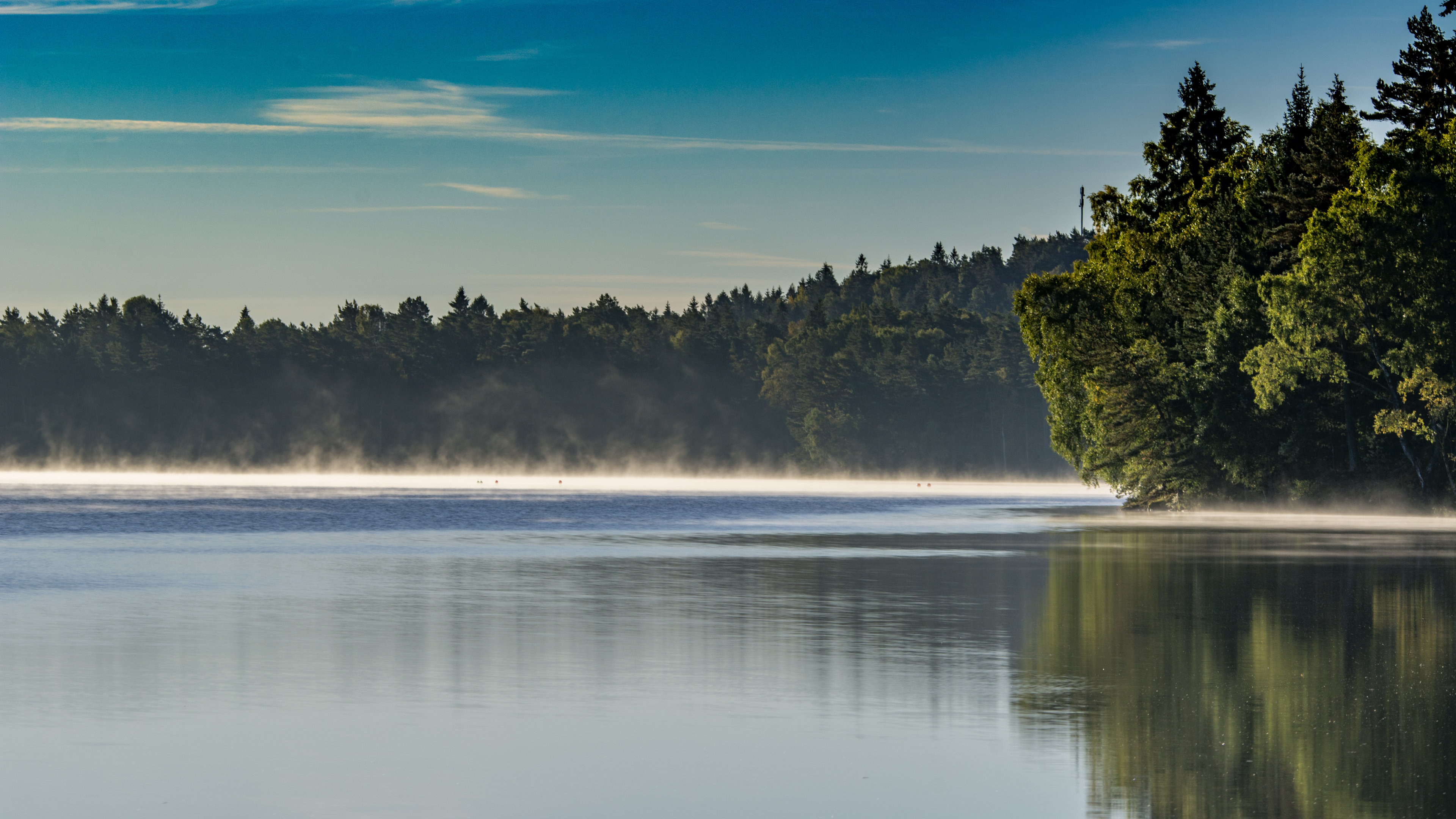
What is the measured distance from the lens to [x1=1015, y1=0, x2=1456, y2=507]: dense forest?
55.4 meters

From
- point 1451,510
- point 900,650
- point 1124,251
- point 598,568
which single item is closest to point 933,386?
point 1124,251

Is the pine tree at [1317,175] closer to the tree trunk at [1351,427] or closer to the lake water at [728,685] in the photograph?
the tree trunk at [1351,427]

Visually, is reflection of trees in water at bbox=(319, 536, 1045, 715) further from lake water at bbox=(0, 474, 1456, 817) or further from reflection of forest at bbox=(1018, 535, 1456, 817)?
reflection of forest at bbox=(1018, 535, 1456, 817)

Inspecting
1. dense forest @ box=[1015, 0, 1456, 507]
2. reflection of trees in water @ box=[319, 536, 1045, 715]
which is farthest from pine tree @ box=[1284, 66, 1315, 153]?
reflection of trees in water @ box=[319, 536, 1045, 715]

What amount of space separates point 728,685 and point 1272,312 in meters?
47.2

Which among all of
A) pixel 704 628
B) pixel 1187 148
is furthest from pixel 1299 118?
pixel 704 628

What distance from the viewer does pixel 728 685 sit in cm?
1476

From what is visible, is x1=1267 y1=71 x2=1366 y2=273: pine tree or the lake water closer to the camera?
the lake water

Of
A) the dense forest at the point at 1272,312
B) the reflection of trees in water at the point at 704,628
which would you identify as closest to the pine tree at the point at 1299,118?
the dense forest at the point at 1272,312

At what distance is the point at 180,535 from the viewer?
44.9 meters

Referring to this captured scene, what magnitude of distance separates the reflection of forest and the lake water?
0.17ft

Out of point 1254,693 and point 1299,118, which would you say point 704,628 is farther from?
point 1299,118

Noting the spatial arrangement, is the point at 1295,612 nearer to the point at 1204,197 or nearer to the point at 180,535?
the point at 180,535

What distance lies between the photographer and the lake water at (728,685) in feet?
33.4
